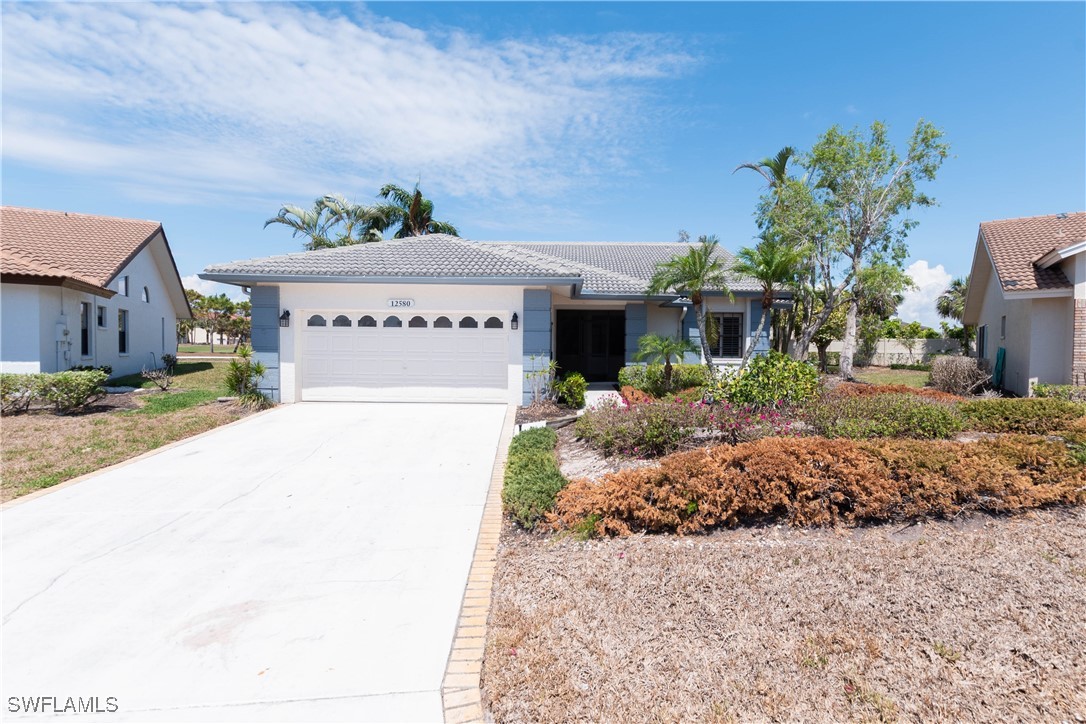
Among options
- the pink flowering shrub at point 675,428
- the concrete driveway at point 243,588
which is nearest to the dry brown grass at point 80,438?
the concrete driveway at point 243,588

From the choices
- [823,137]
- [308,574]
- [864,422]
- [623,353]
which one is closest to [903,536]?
[864,422]

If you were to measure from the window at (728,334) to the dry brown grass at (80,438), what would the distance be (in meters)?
13.9

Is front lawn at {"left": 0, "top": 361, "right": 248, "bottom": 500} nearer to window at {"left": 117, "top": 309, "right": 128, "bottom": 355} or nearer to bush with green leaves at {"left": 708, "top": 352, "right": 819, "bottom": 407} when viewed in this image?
window at {"left": 117, "top": 309, "right": 128, "bottom": 355}

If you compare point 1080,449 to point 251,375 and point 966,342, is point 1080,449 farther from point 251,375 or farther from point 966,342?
point 966,342

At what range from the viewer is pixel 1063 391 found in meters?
11.4

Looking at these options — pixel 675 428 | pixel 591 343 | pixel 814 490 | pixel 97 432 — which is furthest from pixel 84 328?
pixel 814 490

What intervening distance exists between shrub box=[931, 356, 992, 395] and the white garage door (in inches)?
485

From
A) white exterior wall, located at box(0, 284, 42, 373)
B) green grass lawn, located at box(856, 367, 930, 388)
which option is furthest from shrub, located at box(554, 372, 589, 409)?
white exterior wall, located at box(0, 284, 42, 373)

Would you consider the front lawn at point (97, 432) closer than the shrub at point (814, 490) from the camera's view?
No

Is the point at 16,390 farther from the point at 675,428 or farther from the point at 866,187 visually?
the point at 866,187

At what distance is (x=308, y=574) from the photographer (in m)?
4.45

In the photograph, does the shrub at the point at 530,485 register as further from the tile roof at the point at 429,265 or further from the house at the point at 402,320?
the tile roof at the point at 429,265

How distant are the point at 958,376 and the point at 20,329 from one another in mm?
25092

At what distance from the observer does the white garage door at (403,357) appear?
13375 mm
